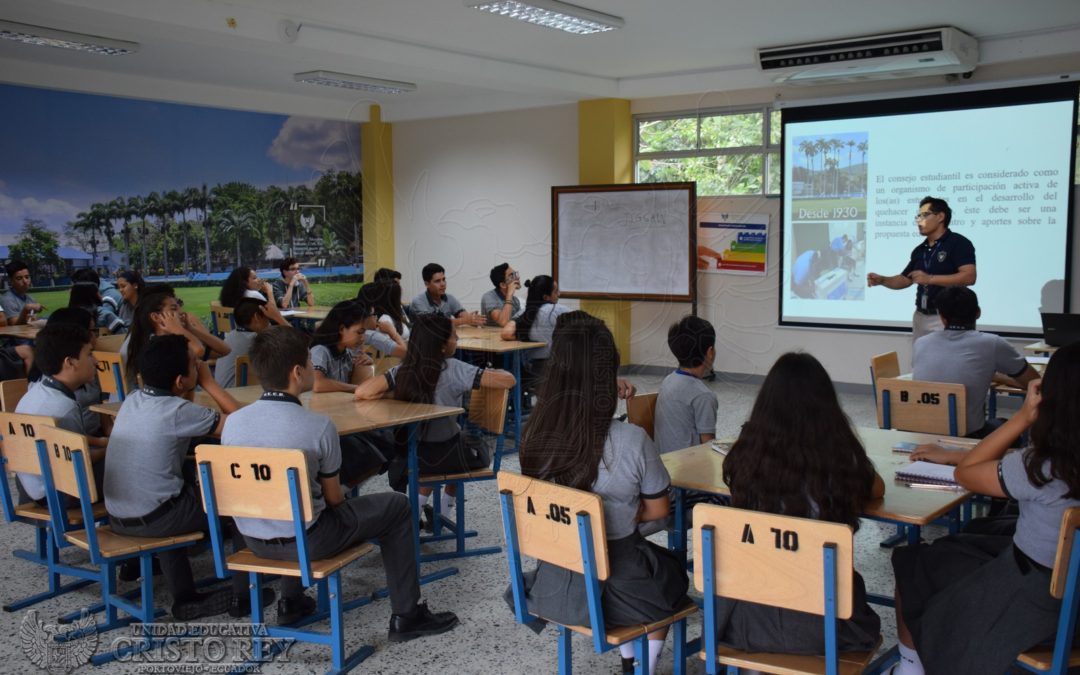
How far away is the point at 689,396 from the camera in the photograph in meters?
3.54

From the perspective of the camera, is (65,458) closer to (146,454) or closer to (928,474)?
(146,454)

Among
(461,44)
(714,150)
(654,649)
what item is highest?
(461,44)

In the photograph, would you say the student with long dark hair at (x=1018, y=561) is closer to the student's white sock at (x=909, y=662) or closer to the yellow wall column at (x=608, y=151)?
the student's white sock at (x=909, y=662)

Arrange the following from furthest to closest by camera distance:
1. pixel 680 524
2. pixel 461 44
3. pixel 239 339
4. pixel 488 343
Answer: pixel 461 44 → pixel 488 343 → pixel 239 339 → pixel 680 524

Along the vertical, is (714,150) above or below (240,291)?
above

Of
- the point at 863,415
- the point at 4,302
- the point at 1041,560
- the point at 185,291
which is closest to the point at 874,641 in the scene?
the point at 1041,560

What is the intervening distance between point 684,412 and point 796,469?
1.24 meters

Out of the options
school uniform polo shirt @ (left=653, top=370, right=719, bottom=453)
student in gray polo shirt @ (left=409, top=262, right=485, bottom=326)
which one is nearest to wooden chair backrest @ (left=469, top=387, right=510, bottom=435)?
school uniform polo shirt @ (left=653, top=370, right=719, bottom=453)

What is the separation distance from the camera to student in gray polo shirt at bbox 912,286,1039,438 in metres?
4.19

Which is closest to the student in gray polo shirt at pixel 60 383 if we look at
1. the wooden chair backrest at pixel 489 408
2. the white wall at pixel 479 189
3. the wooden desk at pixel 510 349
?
the wooden chair backrest at pixel 489 408

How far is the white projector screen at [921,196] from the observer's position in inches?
275

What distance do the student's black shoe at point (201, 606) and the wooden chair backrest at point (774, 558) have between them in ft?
6.78

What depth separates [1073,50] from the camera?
6.72 metres

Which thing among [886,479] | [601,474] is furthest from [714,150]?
[601,474]
